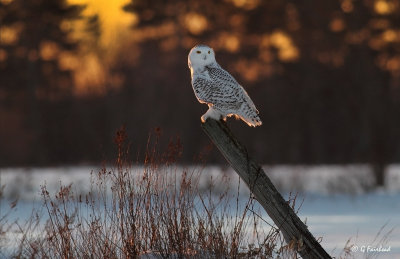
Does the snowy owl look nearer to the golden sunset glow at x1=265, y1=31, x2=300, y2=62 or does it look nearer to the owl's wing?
the owl's wing

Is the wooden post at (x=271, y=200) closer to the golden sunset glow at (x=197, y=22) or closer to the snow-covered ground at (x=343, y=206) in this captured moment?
the snow-covered ground at (x=343, y=206)

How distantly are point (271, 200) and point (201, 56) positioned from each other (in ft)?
5.11

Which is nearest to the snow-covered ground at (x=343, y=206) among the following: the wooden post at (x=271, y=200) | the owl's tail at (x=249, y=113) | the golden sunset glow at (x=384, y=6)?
the owl's tail at (x=249, y=113)

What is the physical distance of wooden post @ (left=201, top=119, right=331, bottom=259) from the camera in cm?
487

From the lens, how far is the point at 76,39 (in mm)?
25109

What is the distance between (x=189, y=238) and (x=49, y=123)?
22.1 m

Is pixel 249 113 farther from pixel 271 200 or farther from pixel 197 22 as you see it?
pixel 197 22

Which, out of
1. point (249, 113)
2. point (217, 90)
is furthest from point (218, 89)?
point (249, 113)

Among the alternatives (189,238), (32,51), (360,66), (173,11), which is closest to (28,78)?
(32,51)

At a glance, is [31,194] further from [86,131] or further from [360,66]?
[86,131]

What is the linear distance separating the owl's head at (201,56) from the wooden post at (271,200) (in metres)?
1.14

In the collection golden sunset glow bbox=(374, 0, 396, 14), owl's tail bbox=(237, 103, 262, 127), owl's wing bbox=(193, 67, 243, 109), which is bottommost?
owl's tail bbox=(237, 103, 262, 127)

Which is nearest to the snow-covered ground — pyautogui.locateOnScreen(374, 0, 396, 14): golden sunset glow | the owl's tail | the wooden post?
the owl's tail

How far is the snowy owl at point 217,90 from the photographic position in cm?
562
